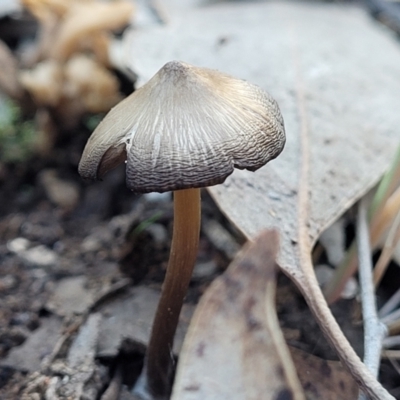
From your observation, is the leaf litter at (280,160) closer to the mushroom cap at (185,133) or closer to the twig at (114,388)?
the twig at (114,388)

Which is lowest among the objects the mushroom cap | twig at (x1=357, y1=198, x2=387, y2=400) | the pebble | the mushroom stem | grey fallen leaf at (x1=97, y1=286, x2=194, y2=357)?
the pebble

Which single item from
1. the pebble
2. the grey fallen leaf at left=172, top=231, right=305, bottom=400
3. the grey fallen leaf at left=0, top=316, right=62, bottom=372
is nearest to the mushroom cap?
the grey fallen leaf at left=172, top=231, right=305, bottom=400

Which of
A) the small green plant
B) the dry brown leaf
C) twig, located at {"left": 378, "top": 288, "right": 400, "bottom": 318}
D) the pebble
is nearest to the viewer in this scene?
the dry brown leaf

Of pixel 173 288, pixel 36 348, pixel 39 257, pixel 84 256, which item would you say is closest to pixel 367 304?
pixel 173 288

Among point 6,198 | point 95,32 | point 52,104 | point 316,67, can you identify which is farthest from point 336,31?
point 6,198

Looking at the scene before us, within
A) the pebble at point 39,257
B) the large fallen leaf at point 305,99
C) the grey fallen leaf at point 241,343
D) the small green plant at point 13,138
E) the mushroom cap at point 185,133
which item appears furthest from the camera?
the small green plant at point 13,138

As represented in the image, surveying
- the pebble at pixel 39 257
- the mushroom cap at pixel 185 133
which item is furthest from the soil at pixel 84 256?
the mushroom cap at pixel 185 133

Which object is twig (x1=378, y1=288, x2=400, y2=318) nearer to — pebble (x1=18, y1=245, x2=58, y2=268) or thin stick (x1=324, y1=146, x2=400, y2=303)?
thin stick (x1=324, y1=146, x2=400, y2=303)
